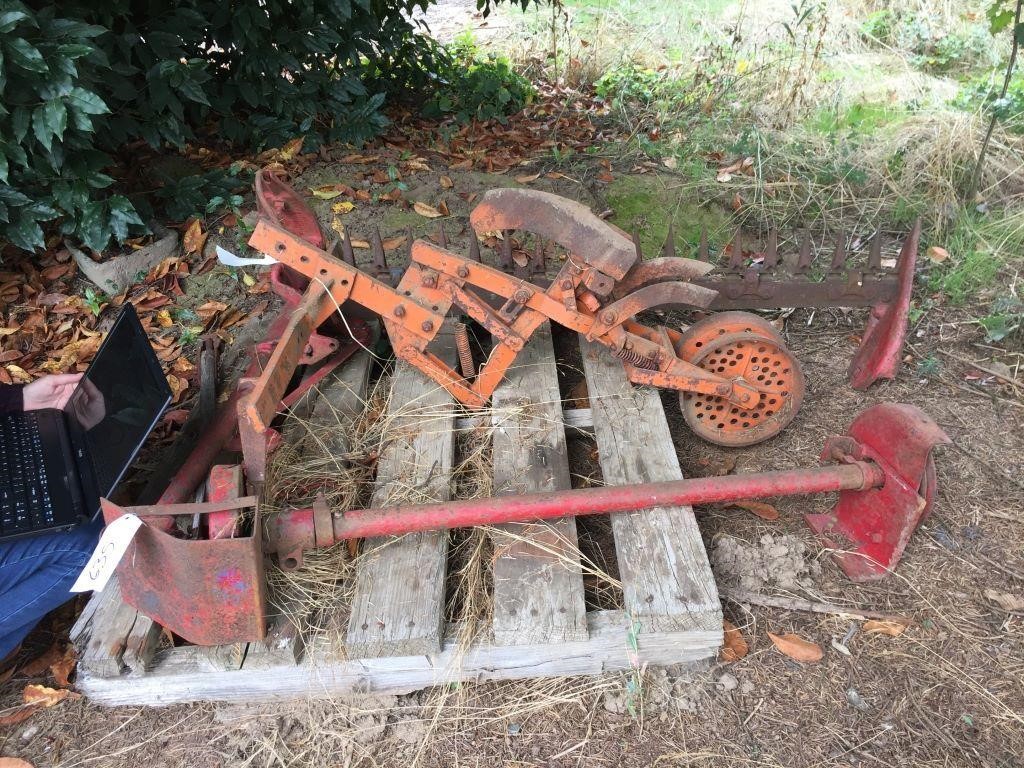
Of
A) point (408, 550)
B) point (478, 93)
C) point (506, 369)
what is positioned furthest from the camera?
point (478, 93)

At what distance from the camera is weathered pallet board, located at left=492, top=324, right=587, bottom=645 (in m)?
2.17

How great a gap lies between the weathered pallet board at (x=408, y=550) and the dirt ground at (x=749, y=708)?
0.28 m

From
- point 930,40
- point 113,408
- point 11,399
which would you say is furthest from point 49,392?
point 930,40

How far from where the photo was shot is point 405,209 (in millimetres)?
4508

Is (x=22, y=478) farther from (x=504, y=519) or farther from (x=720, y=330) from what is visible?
(x=720, y=330)

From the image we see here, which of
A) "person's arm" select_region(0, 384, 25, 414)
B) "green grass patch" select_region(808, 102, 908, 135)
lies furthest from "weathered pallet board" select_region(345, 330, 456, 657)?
"green grass patch" select_region(808, 102, 908, 135)

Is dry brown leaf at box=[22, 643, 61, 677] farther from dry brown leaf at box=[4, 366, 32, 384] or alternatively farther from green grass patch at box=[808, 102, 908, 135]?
green grass patch at box=[808, 102, 908, 135]

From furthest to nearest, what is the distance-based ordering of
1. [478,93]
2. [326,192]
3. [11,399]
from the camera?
1. [478,93]
2. [326,192]
3. [11,399]

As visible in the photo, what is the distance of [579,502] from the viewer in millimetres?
2355

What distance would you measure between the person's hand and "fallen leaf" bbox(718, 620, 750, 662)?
99.5 inches

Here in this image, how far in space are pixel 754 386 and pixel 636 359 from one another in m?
0.50

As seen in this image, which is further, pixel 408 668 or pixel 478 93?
pixel 478 93

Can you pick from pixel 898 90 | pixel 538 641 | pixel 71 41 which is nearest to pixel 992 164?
pixel 898 90

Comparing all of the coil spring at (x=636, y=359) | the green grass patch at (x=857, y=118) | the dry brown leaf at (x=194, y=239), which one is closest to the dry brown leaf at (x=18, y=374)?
the dry brown leaf at (x=194, y=239)
